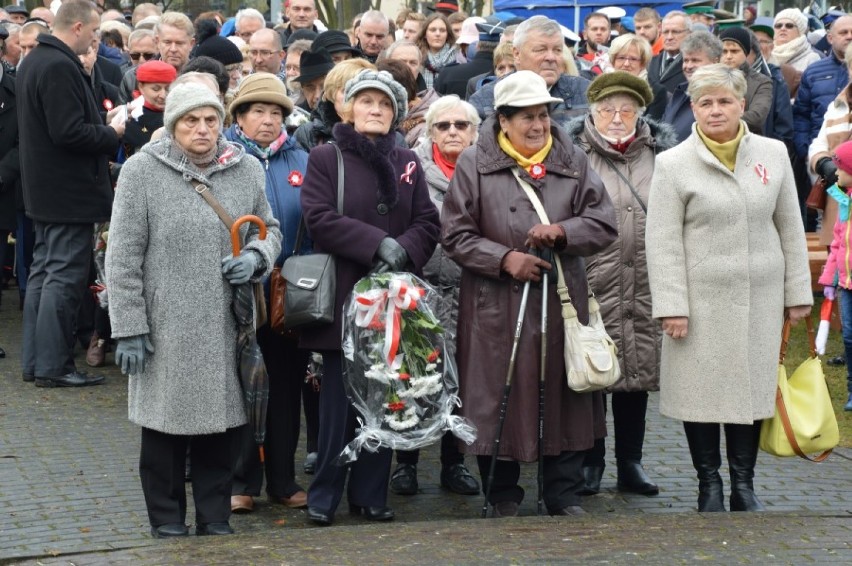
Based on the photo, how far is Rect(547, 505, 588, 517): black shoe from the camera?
6.98 m

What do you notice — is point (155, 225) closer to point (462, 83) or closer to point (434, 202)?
point (434, 202)

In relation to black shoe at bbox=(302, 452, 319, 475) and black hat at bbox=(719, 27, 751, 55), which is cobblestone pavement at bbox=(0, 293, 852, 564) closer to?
black shoe at bbox=(302, 452, 319, 475)

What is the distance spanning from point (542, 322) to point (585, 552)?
119 centimetres

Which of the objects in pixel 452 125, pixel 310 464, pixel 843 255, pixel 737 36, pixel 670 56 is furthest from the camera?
pixel 670 56

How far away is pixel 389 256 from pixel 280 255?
2.53ft

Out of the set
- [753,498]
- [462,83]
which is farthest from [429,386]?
[462,83]

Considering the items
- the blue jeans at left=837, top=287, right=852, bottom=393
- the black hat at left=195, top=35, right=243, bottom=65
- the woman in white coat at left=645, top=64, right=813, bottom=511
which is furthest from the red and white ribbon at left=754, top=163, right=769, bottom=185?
the black hat at left=195, top=35, right=243, bottom=65

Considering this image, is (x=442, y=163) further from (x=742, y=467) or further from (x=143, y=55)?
(x=143, y=55)

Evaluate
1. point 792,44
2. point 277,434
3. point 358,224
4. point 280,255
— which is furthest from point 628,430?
point 792,44

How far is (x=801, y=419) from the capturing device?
7.00 meters

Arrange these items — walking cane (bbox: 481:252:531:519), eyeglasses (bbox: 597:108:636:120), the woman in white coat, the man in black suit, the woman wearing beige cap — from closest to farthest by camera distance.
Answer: walking cane (bbox: 481:252:531:519)
the woman in white coat
the woman wearing beige cap
eyeglasses (bbox: 597:108:636:120)
the man in black suit

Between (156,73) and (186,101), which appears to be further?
(156,73)

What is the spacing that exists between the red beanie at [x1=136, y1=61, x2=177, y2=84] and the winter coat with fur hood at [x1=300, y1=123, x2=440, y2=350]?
2753 millimetres

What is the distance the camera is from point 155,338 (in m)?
6.42
